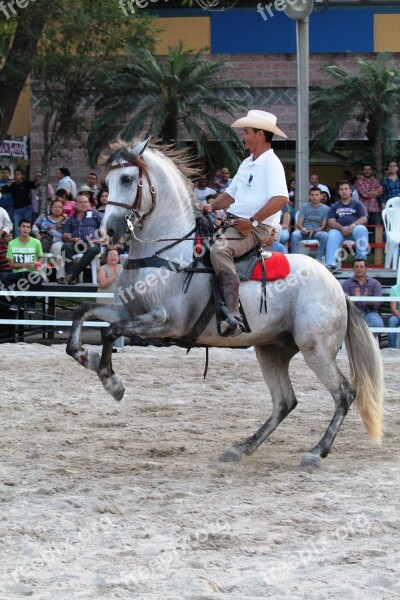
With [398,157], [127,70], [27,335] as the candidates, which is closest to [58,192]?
[27,335]

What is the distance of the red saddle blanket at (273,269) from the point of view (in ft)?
24.5

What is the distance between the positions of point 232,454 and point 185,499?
134 cm

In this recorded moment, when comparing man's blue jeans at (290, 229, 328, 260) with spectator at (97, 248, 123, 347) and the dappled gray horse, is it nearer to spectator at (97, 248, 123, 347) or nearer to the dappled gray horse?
spectator at (97, 248, 123, 347)

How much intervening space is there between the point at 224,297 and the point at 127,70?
55.5ft

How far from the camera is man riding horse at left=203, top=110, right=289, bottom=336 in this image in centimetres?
721

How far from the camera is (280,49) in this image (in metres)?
26.2

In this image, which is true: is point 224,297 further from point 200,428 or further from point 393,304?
point 393,304

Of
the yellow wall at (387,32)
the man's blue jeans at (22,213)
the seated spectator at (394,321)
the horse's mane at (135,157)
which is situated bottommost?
the seated spectator at (394,321)

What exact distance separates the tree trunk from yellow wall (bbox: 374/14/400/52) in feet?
30.1

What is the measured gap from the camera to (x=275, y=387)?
786 centimetres

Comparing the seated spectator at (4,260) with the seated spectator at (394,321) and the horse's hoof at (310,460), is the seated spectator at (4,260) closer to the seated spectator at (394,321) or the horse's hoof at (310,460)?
the seated spectator at (394,321)

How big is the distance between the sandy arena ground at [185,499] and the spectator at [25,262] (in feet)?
13.7

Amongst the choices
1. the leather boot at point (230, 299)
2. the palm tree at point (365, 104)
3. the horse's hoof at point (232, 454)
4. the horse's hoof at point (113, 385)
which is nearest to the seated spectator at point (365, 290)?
the horse's hoof at point (232, 454)

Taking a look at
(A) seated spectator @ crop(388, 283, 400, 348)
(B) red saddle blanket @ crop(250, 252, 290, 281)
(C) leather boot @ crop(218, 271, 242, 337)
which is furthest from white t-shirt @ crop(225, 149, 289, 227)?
(A) seated spectator @ crop(388, 283, 400, 348)
